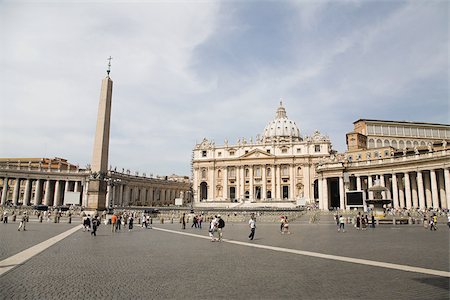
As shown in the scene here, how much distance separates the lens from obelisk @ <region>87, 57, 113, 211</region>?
26359 millimetres

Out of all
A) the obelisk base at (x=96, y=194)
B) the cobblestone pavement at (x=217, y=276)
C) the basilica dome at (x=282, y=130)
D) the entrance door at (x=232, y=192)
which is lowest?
the cobblestone pavement at (x=217, y=276)

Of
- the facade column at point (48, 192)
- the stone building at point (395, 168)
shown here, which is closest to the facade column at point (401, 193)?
the stone building at point (395, 168)

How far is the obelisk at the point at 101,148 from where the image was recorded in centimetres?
2636

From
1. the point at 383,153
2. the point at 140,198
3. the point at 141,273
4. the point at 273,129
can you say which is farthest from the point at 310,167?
the point at 141,273

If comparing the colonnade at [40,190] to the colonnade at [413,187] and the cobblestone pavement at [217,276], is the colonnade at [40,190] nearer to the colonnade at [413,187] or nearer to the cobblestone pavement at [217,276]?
the colonnade at [413,187]

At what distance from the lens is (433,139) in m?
73.8

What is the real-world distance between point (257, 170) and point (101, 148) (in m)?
63.3

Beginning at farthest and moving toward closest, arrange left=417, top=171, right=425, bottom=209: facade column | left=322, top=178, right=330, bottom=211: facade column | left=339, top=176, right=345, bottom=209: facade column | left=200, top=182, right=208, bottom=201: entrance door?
left=200, top=182, right=208, bottom=201: entrance door < left=322, top=178, right=330, bottom=211: facade column < left=339, top=176, right=345, bottom=209: facade column < left=417, top=171, right=425, bottom=209: facade column

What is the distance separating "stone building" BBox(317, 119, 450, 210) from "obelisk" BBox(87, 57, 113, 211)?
25.4 metres

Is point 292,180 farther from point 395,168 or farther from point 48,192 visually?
point 48,192

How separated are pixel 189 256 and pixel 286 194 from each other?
249 feet

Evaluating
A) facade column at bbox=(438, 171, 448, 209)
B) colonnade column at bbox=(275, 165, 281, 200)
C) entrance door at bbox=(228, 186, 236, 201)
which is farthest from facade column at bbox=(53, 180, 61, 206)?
facade column at bbox=(438, 171, 448, 209)

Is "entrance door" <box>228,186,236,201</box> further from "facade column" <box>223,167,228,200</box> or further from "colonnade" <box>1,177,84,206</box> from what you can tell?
"colonnade" <box>1,177,84,206</box>

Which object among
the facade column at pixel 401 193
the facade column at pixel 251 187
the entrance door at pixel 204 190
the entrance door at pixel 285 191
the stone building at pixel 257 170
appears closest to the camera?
the facade column at pixel 401 193
